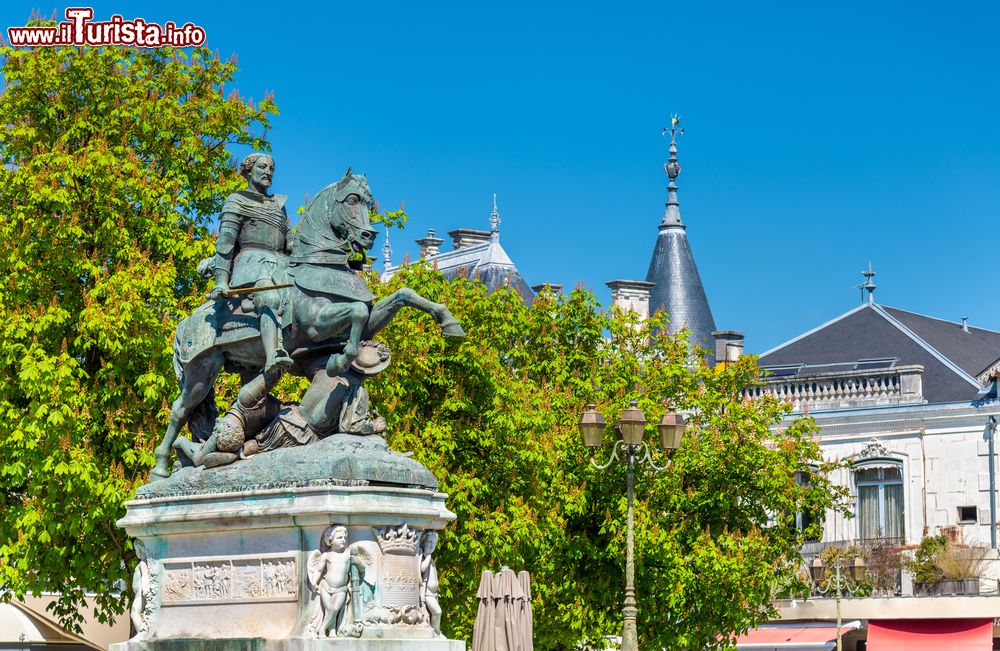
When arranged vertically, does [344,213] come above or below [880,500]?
above

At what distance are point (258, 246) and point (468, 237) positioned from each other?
40.2m

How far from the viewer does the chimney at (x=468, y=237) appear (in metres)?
54.6

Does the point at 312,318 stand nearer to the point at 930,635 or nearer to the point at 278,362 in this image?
the point at 278,362

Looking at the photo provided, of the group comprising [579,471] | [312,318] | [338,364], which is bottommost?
[579,471]

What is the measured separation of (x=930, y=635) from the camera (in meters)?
37.2

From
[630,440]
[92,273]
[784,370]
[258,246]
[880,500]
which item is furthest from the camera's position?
[784,370]

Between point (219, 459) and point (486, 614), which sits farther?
point (486, 614)

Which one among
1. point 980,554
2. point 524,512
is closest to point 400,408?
point 524,512

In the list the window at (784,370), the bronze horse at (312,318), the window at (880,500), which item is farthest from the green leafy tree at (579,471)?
the bronze horse at (312,318)

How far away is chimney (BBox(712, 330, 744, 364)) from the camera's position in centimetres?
4739

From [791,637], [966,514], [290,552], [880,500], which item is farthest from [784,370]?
[290,552]

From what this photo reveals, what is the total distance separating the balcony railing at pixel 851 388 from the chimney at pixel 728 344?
4119 millimetres

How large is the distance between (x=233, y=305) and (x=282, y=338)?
0.50 meters

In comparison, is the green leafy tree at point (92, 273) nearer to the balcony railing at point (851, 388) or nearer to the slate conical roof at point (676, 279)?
the balcony railing at point (851, 388)
